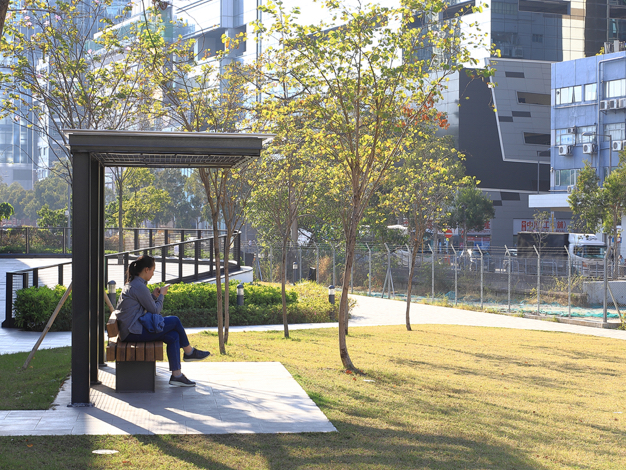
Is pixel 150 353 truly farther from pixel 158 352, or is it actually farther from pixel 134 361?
pixel 134 361

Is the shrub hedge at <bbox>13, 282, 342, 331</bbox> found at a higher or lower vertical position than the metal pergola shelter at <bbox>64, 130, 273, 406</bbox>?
lower

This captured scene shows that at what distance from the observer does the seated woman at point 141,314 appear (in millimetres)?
6949

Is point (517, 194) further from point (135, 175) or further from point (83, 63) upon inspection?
point (83, 63)

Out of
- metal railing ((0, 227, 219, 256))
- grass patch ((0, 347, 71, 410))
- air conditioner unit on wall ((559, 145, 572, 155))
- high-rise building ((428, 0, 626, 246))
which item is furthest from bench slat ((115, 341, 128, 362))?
high-rise building ((428, 0, 626, 246))

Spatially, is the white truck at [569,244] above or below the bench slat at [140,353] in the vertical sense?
above

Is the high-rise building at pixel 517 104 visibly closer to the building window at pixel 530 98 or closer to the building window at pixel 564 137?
the building window at pixel 530 98

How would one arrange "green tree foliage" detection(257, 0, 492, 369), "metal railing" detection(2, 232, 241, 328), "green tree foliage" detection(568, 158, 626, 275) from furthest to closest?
"green tree foliage" detection(568, 158, 626, 275)
"metal railing" detection(2, 232, 241, 328)
"green tree foliage" detection(257, 0, 492, 369)

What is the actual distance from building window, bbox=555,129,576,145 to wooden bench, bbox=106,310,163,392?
56864 mm

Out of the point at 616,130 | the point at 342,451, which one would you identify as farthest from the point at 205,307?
the point at 616,130

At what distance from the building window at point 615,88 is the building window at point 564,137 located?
458 cm

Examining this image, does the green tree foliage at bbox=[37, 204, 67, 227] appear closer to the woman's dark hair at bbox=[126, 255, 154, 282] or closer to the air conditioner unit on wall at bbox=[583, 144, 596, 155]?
the woman's dark hair at bbox=[126, 255, 154, 282]

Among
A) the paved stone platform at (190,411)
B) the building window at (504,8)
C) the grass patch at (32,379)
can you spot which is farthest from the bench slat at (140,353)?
the building window at (504,8)

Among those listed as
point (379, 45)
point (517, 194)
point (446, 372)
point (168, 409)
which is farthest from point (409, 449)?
point (517, 194)

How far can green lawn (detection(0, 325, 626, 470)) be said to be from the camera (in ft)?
16.3
